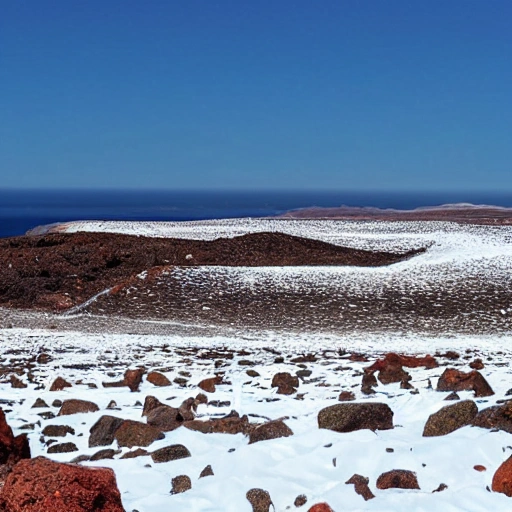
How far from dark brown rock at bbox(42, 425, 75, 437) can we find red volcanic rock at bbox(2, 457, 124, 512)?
11.8ft

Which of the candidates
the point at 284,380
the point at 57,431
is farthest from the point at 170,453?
the point at 284,380

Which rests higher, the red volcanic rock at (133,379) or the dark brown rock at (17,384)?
the red volcanic rock at (133,379)

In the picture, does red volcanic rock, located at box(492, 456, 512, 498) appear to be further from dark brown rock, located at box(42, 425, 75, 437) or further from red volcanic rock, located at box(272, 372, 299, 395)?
dark brown rock, located at box(42, 425, 75, 437)

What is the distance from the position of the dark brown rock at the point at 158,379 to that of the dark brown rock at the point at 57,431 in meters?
3.11

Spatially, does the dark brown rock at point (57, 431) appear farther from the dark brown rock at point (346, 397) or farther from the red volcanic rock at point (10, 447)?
the dark brown rock at point (346, 397)

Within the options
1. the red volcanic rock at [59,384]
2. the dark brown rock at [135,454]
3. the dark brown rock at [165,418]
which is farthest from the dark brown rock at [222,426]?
A: the red volcanic rock at [59,384]

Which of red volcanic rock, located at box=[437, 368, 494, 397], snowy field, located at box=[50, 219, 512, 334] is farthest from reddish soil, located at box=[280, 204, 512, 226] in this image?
red volcanic rock, located at box=[437, 368, 494, 397]

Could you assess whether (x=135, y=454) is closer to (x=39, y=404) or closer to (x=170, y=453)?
(x=170, y=453)

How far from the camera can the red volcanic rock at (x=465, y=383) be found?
873 cm

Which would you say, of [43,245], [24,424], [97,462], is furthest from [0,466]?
[43,245]

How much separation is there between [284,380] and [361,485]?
496 cm

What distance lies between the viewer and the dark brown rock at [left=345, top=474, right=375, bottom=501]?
5738 mm

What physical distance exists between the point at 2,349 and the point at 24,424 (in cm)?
678

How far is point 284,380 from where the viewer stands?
1080 centimetres
